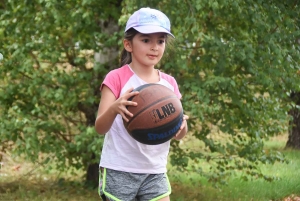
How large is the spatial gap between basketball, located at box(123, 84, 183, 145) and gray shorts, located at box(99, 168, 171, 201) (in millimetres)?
312

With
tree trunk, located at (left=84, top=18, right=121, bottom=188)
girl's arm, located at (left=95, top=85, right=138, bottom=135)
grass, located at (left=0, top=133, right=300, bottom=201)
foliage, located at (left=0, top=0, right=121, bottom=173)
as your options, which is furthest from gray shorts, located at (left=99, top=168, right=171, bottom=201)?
tree trunk, located at (left=84, top=18, right=121, bottom=188)

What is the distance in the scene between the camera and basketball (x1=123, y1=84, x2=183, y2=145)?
12.8ft

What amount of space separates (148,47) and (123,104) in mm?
511

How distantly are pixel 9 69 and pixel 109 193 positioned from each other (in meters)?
4.44

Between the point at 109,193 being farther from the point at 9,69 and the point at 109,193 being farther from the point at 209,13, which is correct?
the point at 9,69

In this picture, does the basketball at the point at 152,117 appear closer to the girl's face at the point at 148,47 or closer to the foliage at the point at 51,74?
the girl's face at the point at 148,47

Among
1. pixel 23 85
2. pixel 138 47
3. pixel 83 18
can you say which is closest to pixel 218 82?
pixel 83 18

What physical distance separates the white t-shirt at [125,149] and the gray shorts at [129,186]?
4cm

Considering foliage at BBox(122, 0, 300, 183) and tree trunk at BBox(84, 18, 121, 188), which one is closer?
foliage at BBox(122, 0, 300, 183)

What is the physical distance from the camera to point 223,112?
26.2 ft

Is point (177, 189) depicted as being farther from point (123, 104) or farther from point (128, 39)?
point (123, 104)

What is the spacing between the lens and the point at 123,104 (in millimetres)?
3857

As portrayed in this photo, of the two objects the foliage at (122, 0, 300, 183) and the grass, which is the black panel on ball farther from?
the grass

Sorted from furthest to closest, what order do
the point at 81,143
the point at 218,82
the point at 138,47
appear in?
the point at 81,143, the point at 218,82, the point at 138,47
